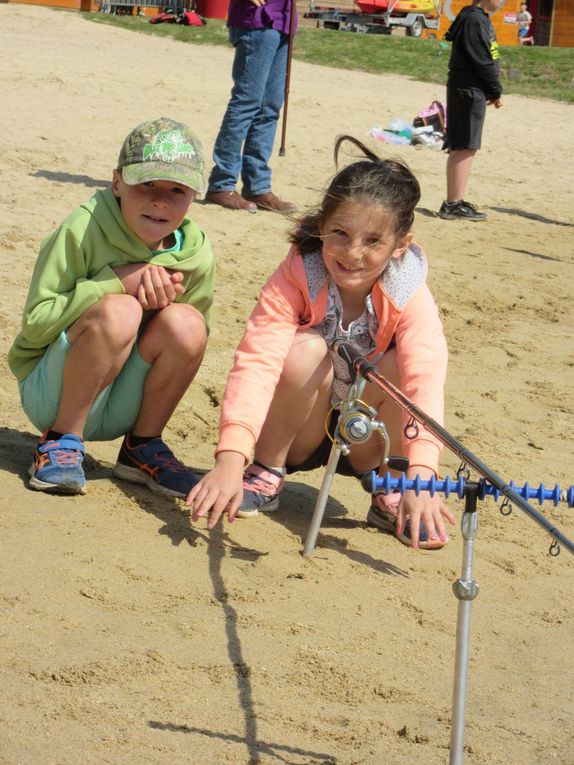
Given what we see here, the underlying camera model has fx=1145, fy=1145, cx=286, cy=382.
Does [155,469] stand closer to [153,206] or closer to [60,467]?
[60,467]

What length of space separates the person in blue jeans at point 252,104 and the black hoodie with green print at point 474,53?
1.46 meters

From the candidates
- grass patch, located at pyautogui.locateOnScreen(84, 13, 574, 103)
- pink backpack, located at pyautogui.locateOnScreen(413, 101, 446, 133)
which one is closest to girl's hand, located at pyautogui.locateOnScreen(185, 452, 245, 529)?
pink backpack, located at pyautogui.locateOnScreen(413, 101, 446, 133)

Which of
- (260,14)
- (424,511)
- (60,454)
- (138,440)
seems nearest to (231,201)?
(260,14)

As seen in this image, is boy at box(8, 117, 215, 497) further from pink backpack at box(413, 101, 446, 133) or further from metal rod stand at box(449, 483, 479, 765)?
pink backpack at box(413, 101, 446, 133)

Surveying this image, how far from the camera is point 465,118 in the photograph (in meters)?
7.97

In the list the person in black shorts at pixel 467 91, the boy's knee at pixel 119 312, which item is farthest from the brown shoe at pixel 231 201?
the boy's knee at pixel 119 312

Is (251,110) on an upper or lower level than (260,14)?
lower

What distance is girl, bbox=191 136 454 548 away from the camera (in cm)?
308

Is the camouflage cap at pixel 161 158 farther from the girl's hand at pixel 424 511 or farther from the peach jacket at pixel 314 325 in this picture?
the girl's hand at pixel 424 511

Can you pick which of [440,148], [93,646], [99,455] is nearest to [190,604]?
[93,646]

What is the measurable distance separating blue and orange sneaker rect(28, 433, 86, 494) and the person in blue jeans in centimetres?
378

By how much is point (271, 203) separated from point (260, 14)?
1.13 metres

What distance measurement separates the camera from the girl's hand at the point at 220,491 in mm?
2688

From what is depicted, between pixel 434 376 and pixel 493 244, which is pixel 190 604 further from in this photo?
pixel 493 244
